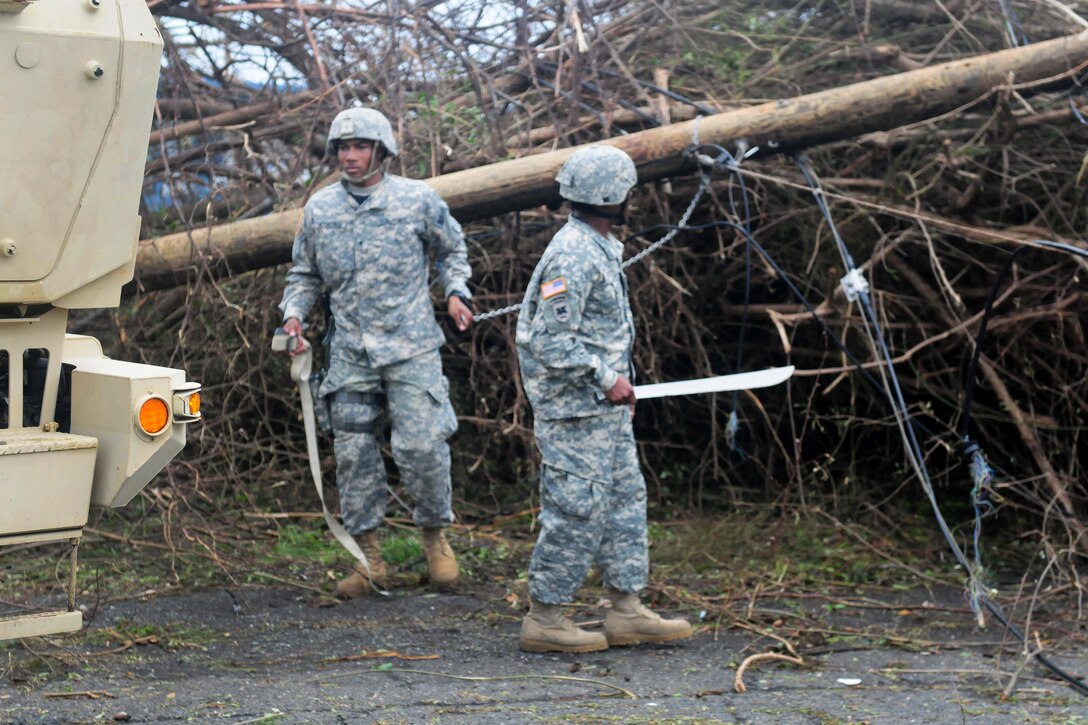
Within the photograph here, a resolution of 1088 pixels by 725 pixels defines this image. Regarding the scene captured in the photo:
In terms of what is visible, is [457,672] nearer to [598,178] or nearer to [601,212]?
[601,212]

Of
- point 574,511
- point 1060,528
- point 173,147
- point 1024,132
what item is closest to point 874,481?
point 1060,528

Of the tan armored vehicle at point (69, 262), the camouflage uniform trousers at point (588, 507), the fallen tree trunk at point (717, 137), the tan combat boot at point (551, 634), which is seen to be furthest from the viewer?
the fallen tree trunk at point (717, 137)

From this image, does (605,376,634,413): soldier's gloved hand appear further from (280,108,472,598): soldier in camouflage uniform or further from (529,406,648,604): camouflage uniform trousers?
(280,108,472,598): soldier in camouflage uniform

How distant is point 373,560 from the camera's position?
19.2 ft

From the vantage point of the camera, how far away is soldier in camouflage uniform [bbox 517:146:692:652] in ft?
15.4

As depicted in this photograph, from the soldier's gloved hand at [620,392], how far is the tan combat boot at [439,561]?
1.53 m

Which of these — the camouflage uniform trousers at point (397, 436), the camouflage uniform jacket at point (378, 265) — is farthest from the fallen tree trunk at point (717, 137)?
the camouflage uniform trousers at point (397, 436)

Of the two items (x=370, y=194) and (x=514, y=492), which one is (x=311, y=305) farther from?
(x=514, y=492)

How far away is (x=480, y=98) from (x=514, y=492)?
218 cm

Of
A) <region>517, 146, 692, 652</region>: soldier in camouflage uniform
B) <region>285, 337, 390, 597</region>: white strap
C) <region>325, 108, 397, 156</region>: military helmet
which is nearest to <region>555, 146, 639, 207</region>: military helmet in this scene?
<region>517, 146, 692, 652</region>: soldier in camouflage uniform

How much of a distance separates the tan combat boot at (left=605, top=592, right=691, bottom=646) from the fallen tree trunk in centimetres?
216

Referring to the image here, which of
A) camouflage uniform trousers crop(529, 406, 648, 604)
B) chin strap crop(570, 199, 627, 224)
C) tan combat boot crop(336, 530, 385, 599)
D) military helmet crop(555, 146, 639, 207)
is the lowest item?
tan combat boot crop(336, 530, 385, 599)

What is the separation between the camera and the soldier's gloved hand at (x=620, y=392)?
4602 millimetres

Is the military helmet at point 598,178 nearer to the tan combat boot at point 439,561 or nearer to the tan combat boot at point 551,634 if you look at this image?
the tan combat boot at point 551,634
